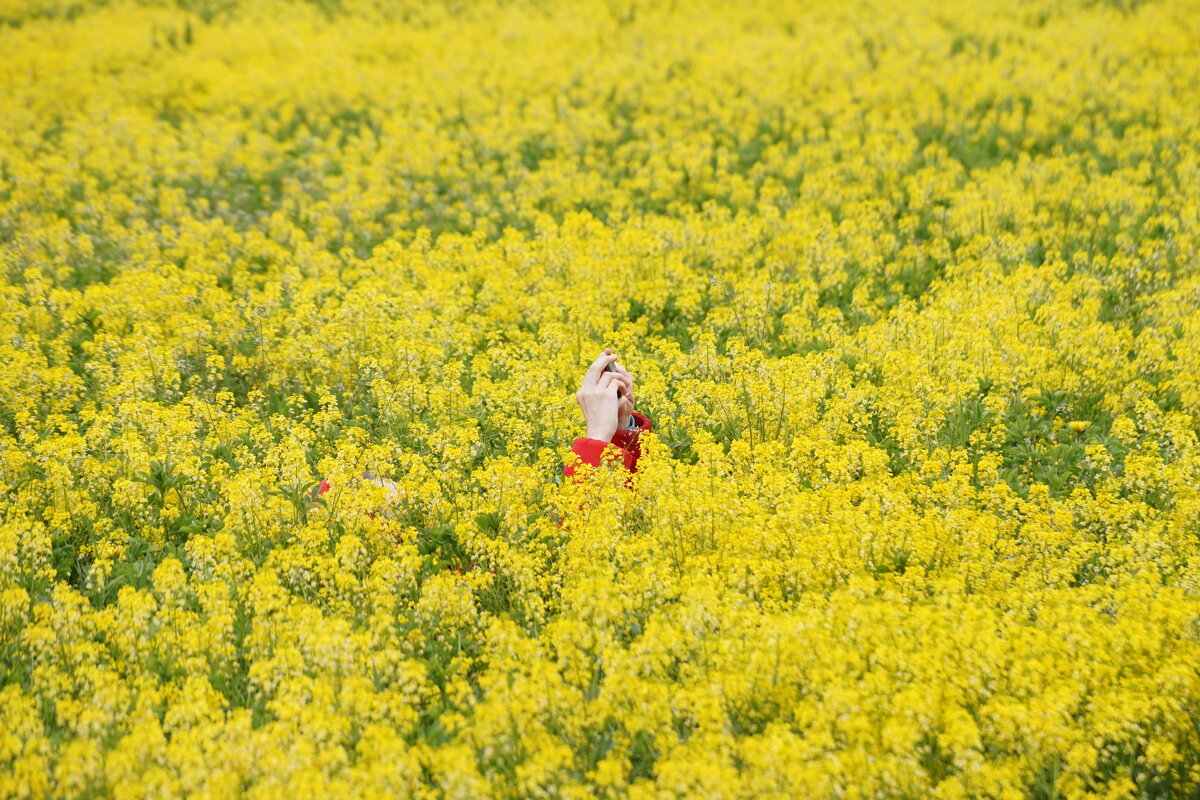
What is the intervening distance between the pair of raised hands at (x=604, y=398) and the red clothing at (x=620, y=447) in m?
0.09

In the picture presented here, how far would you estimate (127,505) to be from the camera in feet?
21.6

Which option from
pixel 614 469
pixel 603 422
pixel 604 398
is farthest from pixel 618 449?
pixel 604 398

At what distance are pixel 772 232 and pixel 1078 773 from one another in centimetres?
870

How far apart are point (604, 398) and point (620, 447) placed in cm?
37

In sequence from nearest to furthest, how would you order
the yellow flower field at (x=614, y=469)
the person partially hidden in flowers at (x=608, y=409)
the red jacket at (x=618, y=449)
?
the yellow flower field at (x=614, y=469)
the red jacket at (x=618, y=449)
the person partially hidden in flowers at (x=608, y=409)

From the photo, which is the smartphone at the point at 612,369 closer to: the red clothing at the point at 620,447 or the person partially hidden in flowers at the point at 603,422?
the person partially hidden in flowers at the point at 603,422

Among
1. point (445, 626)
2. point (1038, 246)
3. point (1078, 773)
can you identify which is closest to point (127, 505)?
point (445, 626)

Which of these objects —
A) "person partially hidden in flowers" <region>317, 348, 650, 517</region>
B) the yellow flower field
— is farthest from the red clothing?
the yellow flower field

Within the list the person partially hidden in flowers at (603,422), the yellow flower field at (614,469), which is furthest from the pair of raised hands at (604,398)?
the yellow flower field at (614,469)

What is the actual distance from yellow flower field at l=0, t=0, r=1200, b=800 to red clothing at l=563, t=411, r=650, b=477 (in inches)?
9.9

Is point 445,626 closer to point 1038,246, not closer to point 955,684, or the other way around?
point 955,684

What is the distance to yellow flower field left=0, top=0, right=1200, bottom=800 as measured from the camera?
4293 mm

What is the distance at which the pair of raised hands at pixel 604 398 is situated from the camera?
22.0 ft

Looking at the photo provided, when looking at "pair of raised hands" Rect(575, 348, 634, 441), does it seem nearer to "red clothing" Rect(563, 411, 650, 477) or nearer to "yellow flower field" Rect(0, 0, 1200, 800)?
"red clothing" Rect(563, 411, 650, 477)
